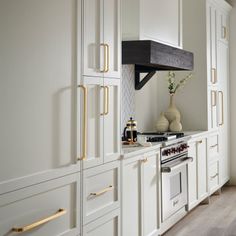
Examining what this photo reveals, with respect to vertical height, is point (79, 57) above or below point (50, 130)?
above

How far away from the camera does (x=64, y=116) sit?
87.4 inches

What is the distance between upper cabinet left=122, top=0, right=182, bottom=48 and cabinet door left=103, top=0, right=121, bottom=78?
2.00 ft

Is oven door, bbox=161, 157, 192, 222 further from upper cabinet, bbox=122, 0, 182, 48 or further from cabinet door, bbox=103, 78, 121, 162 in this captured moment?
upper cabinet, bbox=122, 0, 182, 48

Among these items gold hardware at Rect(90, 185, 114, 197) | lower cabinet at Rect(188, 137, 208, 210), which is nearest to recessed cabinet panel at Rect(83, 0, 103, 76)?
gold hardware at Rect(90, 185, 114, 197)

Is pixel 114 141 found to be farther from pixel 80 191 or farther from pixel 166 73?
pixel 166 73

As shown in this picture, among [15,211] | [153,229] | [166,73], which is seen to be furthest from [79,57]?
[166,73]

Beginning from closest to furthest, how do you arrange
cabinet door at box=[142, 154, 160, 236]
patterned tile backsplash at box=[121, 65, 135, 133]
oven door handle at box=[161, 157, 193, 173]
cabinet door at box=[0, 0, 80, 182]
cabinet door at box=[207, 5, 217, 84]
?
cabinet door at box=[0, 0, 80, 182] < cabinet door at box=[142, 154, 160, 236] < oven door handle at box=[161, 157, 193, 173] < patterned tile backsplash at box=[121, 65, 135, 133] < cabinet door at box=[207, 5, 217, 84]

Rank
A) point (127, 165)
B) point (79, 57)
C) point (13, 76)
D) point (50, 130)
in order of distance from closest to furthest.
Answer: point (13, 76) → point (50, 130) → point (79, 57) → point (127, 165)

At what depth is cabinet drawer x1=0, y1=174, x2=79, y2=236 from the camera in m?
1.83

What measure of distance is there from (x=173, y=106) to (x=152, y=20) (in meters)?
1.47

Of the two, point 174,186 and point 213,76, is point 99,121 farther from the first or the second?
point 213,76

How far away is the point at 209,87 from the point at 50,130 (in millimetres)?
3329

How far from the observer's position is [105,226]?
2723 mm

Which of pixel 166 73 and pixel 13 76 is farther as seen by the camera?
pixel 166 73
